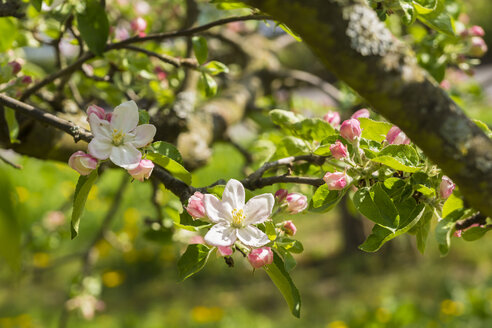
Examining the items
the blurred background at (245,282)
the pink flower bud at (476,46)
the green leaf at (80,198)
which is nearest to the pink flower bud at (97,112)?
the green leaf at (80,198)

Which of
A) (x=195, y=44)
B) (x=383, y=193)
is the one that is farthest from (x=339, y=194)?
(x=195, y=44)

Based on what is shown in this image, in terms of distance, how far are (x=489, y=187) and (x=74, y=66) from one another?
2.83 feet

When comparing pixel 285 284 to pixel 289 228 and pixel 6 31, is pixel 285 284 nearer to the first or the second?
pixel 289 228

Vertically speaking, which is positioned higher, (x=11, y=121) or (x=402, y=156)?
(x=402, y=156)

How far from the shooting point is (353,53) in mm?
510

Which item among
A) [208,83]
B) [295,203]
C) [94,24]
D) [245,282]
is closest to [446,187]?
[295,203]

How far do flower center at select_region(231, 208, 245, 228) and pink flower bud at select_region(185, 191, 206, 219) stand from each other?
0.13 feet

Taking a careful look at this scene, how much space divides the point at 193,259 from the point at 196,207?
86mm

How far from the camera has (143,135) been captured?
74cm

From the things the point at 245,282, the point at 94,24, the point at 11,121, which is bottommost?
the point at 245,282

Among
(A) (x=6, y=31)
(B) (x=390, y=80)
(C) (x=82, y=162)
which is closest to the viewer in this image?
(B) (x=390, y=80)

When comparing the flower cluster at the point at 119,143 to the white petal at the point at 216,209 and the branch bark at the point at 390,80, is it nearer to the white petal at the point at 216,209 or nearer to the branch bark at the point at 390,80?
the white petal at the point at 216,209

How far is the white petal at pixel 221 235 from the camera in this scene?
69cm

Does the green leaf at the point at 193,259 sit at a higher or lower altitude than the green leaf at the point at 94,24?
lower
